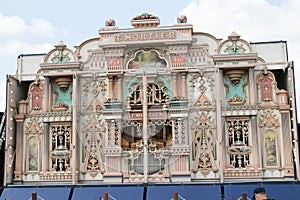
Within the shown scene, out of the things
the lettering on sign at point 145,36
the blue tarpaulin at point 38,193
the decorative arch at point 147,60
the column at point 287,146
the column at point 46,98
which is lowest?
the blue tarpaulin at point 38,193

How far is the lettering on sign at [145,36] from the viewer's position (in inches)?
476

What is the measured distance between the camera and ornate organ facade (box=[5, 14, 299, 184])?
1156cm

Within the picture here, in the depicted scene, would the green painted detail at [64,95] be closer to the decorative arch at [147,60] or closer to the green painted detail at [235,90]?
the decorative arch at [147,60]

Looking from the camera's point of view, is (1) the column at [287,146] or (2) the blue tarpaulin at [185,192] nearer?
(2) the blue tarpaulin at [185,192]

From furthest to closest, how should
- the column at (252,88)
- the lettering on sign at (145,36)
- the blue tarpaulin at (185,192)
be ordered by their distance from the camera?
the lettering on sign at (145,36) → the column at (252,88) → the blue tarpaulin at (185,192)

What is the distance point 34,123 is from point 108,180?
268cm

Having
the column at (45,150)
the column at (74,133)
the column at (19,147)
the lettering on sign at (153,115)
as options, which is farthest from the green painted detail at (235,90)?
the column at (19,147)

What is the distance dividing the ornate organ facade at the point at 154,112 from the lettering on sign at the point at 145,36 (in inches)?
1.1

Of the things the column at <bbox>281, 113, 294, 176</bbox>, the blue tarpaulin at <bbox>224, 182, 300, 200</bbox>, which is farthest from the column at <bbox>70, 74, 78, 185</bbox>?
the column at <bbox>281, 113, 294, 176</bbox>

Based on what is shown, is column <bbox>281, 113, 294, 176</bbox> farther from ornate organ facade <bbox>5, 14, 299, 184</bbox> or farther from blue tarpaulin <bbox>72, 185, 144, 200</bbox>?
blue tarpaulin <bbox>72, 185, 144, 200</bbox>

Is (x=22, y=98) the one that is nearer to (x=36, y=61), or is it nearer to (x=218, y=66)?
(x=36, y=61)

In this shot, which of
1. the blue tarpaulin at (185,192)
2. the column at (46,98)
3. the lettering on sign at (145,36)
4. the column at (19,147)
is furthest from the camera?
the column at (46,98)

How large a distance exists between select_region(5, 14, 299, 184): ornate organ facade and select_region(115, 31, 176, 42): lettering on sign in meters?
0.03

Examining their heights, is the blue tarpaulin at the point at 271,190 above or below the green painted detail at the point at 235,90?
below
